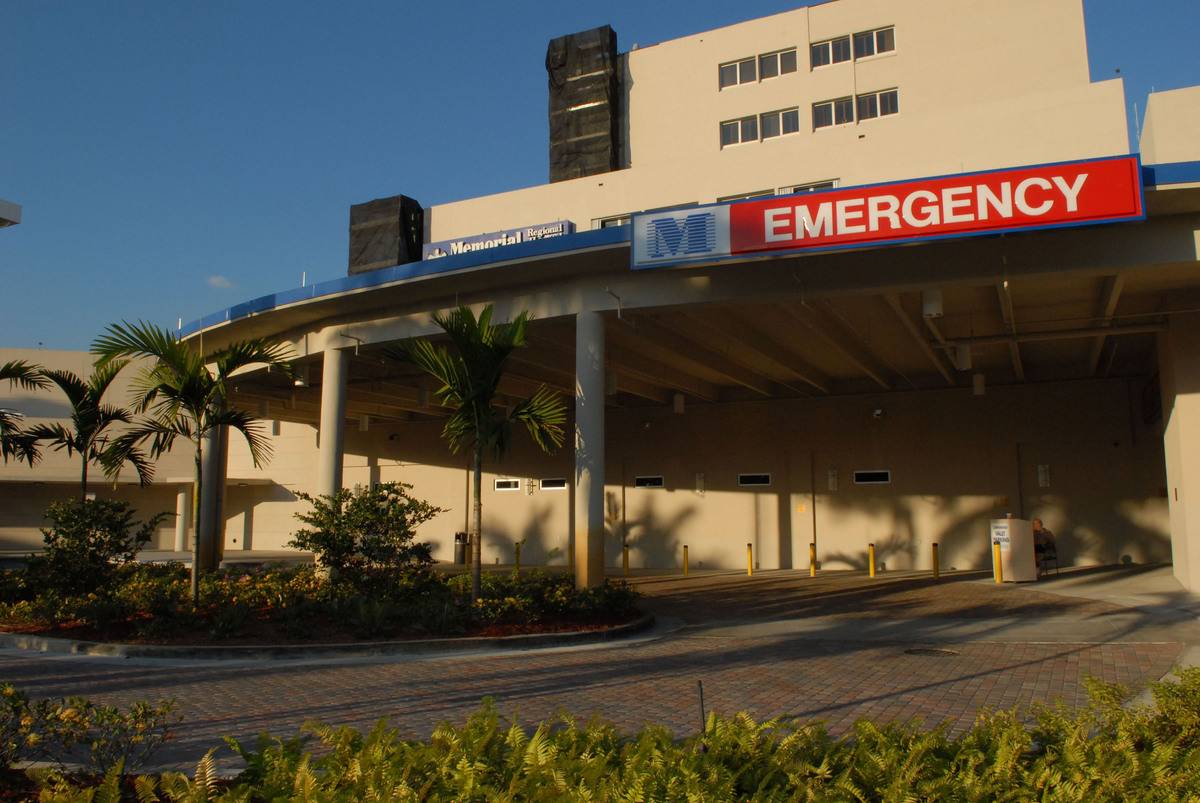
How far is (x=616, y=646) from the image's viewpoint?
38.8 feet

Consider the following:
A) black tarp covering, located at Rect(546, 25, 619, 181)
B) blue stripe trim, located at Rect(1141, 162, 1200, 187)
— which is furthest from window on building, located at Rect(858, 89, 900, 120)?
blue stripe trim, located at Rect(1141, 162, 1200, 187)

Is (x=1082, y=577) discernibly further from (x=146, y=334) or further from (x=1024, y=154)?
(x=146, y=334)

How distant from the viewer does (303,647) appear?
1118 cm

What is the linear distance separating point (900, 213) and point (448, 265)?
7.42 meters

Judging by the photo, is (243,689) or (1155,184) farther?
(1155,184)

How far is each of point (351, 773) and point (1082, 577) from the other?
779 inches

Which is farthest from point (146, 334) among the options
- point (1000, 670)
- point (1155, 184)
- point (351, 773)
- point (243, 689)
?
point (1155, 184)

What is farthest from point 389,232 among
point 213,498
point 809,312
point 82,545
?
point 82,545

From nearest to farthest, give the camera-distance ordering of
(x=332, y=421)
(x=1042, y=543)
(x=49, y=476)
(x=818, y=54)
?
(x=332, y=421) < (x=1042, y=543) < (x=818, y=54) < (x=49, y=476)

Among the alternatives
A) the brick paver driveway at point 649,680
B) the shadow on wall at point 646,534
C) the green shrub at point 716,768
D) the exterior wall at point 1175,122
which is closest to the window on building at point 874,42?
the exterior wall at point 1175,122

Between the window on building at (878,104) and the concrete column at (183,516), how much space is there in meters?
28.5

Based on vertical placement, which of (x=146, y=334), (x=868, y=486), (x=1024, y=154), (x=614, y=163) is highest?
(x=614, y=163)

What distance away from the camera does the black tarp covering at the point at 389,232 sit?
38.6m

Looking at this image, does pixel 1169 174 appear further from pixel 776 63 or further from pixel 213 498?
pixel 776 63
